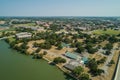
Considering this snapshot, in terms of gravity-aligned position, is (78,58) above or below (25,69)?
above

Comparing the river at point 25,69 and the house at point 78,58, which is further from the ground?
the house at point 78,58

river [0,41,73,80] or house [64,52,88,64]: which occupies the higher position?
house [64,52,88,64]

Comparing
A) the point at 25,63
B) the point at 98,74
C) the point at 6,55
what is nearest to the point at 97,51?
the point at 98,74

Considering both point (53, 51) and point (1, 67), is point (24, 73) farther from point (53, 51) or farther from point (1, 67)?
point (53, 51)

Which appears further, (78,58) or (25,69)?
(78,58)

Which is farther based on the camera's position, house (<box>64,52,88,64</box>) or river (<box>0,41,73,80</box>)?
house (<box>64,52,88,64</box>)

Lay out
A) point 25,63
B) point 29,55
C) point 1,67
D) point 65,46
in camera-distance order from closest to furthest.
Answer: point 1,67
point 25,63
point 29,55
point 65,46

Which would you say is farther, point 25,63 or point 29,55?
point 29,55

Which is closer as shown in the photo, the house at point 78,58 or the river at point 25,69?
the river at point 25,69
